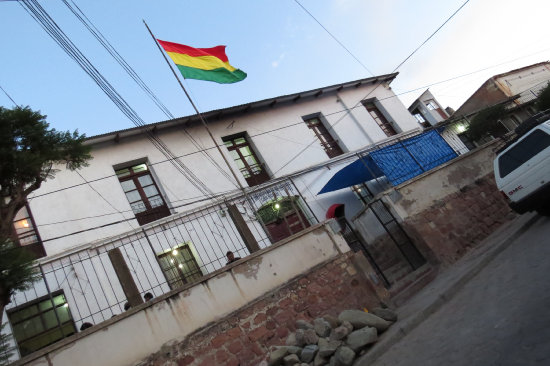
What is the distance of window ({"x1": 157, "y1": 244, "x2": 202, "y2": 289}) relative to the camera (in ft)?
31.2

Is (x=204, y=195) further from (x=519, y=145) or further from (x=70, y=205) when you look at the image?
(x=519, y=145)

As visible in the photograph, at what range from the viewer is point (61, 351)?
4297 mm

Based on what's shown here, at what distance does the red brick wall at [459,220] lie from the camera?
24.7ft

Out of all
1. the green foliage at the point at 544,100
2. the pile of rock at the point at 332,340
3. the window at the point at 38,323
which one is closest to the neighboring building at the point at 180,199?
the window at the point at 38,323

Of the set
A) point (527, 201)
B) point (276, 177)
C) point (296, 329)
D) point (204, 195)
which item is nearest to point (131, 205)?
point (204, 195)

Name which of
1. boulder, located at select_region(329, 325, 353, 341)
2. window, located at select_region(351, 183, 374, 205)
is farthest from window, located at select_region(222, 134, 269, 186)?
→ boulder, located at select_region(329, 325, 353, 341)

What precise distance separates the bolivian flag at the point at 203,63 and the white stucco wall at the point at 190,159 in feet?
11.6

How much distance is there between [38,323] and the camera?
7.91 metres

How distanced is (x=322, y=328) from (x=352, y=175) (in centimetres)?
701

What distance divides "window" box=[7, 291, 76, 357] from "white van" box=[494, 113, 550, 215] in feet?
35.7

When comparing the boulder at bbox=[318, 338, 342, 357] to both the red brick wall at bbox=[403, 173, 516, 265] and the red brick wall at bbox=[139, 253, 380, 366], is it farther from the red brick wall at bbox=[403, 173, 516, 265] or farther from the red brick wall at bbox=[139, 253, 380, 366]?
the red brick wall at bbox=[403, 173, 516, 265]

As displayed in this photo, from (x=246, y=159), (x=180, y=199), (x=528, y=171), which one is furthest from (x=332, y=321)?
(x=246, y=159)

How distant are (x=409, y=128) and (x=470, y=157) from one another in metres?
7.16

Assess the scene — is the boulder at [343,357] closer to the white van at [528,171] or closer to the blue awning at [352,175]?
the white van at [528,171]
